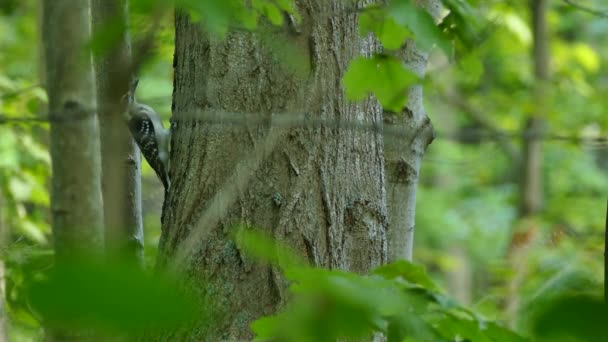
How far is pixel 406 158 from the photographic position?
8.96 feet

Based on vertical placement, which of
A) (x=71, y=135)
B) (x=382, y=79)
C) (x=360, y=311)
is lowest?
(x=360, y=311)

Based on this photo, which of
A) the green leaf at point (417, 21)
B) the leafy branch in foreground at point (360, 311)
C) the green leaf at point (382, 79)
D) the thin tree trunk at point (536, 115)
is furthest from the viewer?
the thin tree trunk at point (536, 115)

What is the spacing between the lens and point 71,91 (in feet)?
4.12

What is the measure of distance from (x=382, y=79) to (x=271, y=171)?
Result: 71 cm

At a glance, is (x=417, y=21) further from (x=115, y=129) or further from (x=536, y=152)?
(x=536, y=152)

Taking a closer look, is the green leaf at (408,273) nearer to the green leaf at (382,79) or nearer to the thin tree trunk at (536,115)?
the green leaf at (382,79)

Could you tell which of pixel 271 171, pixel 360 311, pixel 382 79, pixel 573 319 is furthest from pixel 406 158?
pixel 573 319

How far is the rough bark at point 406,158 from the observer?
271 cm

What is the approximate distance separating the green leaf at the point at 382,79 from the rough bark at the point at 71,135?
0.50 meters

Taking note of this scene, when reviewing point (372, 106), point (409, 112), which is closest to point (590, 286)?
point (372, 106)

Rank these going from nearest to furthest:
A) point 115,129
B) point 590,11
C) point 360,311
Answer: point 360,311, point 115,129, point 590,11

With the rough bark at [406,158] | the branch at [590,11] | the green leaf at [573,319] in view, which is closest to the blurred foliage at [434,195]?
the green leaf at [573,319]

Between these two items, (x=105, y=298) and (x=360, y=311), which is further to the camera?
(x=360, y=311)

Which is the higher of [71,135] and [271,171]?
[71,135]
